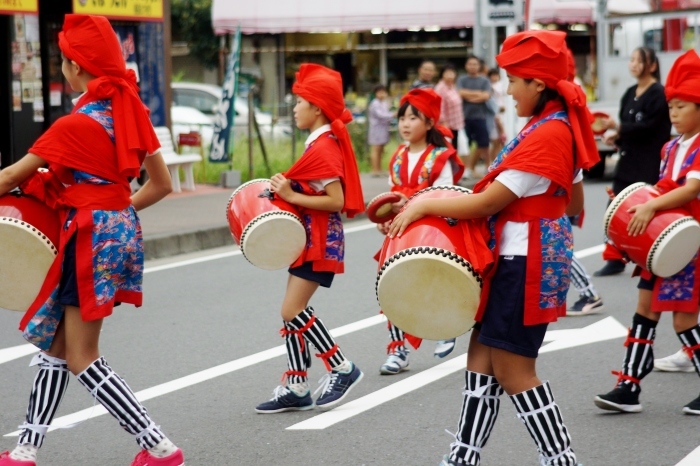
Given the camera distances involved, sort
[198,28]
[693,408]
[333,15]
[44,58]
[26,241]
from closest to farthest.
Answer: [26,241], [693,408], [44,58], [333,15], [198,28]

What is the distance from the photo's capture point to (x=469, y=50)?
33.0 meters

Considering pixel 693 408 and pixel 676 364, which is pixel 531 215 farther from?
pixel 676 364

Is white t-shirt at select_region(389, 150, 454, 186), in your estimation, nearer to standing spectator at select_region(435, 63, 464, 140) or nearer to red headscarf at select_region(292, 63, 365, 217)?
red headscarf at select_region(292, 63, 365, 217)

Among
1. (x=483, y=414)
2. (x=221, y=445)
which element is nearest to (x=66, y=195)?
(x=221, y=445)

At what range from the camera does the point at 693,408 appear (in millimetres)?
5625

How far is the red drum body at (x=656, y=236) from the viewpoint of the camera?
5.11 meters

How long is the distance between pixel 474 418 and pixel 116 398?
140cm

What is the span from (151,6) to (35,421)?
12543mm

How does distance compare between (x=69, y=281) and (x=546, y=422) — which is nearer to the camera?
(x=546, y=422)

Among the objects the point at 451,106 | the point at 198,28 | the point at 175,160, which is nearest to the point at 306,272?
the point at 175,160

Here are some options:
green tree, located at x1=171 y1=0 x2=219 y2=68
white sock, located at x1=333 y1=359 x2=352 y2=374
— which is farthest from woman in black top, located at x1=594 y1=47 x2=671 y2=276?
green tree, located at x1=171 y1=0 x2=219 y2=68

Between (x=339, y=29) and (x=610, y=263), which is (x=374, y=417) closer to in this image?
(x=610, y=263)

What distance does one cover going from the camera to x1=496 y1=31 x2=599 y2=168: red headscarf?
3990mm

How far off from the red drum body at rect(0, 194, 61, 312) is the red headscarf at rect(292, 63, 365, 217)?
153 centimetres
